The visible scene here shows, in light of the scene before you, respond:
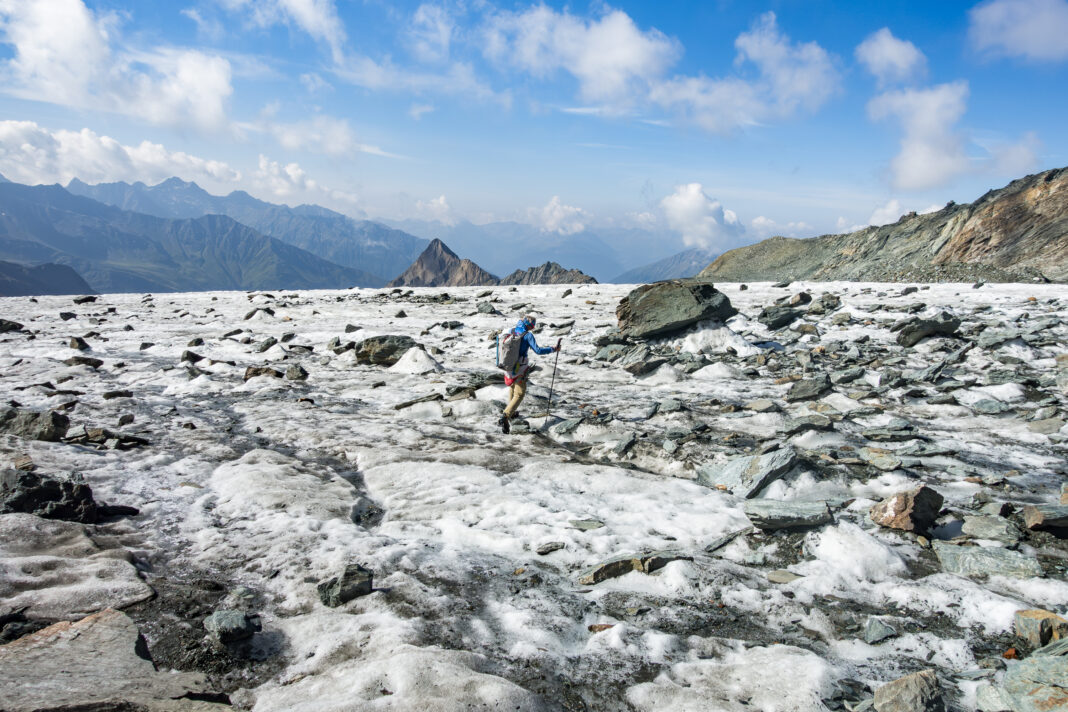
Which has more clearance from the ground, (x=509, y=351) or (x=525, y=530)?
(x=509, y=351)

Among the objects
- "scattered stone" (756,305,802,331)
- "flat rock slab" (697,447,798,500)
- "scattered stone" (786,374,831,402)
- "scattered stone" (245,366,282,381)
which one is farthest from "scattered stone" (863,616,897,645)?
"scattered stone" (756,305,802,331)

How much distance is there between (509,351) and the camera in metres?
11.8

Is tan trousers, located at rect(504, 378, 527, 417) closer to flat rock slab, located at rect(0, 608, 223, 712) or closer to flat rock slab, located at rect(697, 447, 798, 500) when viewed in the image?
flat rock slab, located at rect(697, 447, 798, 500)

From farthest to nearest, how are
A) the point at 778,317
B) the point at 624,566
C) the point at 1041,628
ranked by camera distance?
the point at 778,317 → the point at 624,566 → the point at 1041,628

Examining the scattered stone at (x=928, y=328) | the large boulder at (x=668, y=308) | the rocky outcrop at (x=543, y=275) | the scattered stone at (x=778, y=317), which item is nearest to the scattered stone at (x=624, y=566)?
the large boulder at (x=668, y=308)

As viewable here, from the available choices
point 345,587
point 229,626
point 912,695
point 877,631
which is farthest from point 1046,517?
point 229,626

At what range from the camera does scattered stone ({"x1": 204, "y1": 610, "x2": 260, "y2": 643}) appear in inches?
182

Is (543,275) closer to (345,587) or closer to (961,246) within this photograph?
(961,246)

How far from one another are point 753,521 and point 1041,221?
37427mm

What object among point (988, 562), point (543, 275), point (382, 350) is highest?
point (543, 275)

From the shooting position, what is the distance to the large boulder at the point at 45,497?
6453mm

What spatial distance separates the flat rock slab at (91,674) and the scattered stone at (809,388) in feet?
40.2

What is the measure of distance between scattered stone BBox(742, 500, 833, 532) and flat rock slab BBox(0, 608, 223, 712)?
6025 millimetres

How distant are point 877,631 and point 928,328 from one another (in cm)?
1414
